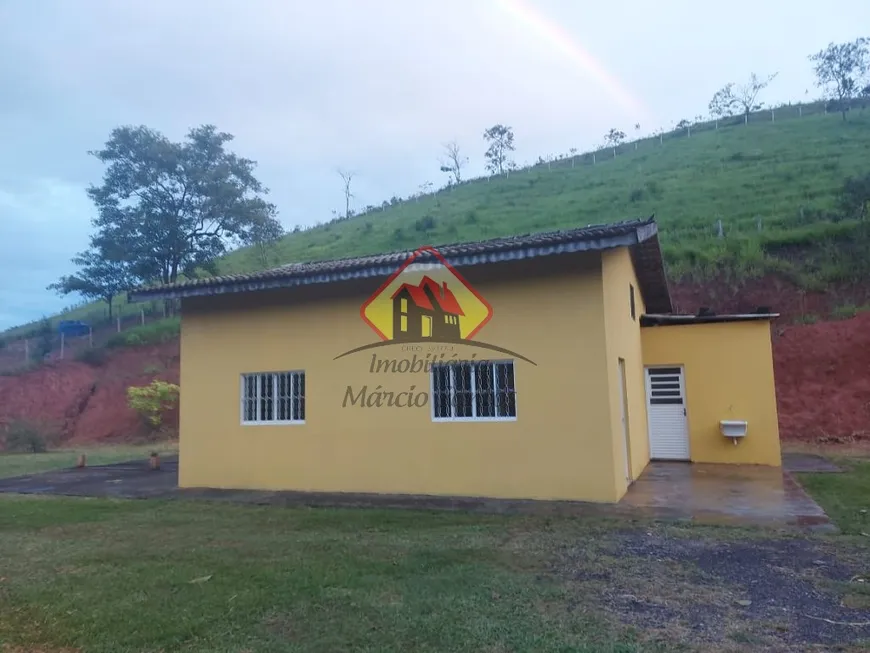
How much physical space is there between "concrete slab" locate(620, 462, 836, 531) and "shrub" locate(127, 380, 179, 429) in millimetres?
16965

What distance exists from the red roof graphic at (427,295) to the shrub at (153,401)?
15144mm

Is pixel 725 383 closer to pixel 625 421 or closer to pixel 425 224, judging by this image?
pixel 625 421

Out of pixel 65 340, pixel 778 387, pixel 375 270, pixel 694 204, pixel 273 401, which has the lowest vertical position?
pixel 778 387

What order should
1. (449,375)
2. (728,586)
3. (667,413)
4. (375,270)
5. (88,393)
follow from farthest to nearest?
(88,393) < (667,413) < (449,375) < (375,270) < (728,586)

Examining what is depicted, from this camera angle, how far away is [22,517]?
8.11 m

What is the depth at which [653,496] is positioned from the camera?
8227mm

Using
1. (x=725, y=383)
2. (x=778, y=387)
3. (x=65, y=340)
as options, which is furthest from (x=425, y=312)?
(x=65, y=340)

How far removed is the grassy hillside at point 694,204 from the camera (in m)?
22.3

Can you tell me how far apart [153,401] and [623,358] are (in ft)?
57.1

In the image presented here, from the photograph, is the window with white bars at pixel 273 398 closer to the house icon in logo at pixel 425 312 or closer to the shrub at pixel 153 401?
the house icon in logo at pixel 425 312

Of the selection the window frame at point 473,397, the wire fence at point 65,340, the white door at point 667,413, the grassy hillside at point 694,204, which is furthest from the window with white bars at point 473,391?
the wire fence at point 65,340

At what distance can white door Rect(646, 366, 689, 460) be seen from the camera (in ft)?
39.2
